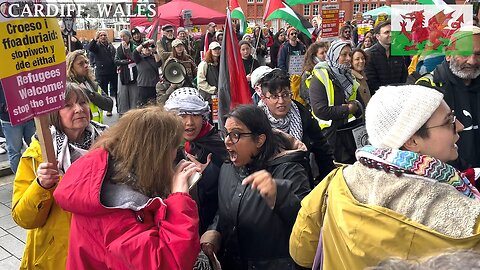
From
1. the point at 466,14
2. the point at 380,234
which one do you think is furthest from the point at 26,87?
Result: the point at 466,14

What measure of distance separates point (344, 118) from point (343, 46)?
967 millimetres

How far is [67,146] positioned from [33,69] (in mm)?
466

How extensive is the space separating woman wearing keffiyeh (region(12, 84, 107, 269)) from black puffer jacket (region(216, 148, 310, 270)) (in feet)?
2.77

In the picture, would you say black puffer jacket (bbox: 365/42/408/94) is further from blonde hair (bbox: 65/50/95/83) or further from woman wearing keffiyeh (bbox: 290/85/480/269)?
woman wearing keffiyeh (bbox: 290/85/480/269)

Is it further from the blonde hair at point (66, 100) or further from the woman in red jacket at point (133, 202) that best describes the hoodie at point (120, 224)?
the blonde hair at point (66, 100)

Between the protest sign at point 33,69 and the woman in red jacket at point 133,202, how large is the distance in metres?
0.55

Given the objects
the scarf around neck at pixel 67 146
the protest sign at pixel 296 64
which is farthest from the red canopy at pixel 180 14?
the scarf around neck at pixel 67 146

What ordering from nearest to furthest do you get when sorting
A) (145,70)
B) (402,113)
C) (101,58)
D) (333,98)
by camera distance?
(402,113) < (333,98) < (145,70) < (101,58)

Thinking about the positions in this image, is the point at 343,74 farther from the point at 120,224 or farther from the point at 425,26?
the point at 120,224

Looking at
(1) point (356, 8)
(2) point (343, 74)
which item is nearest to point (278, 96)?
(2) point (343, 74)

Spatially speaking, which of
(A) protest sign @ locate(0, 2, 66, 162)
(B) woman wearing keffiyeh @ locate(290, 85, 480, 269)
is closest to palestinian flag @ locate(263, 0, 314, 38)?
(A) protest sign @ locate(0, 2, 66, 162)

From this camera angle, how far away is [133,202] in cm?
164

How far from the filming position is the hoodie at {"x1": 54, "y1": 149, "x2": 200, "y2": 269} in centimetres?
157

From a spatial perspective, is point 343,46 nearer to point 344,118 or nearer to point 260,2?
point 344,118
